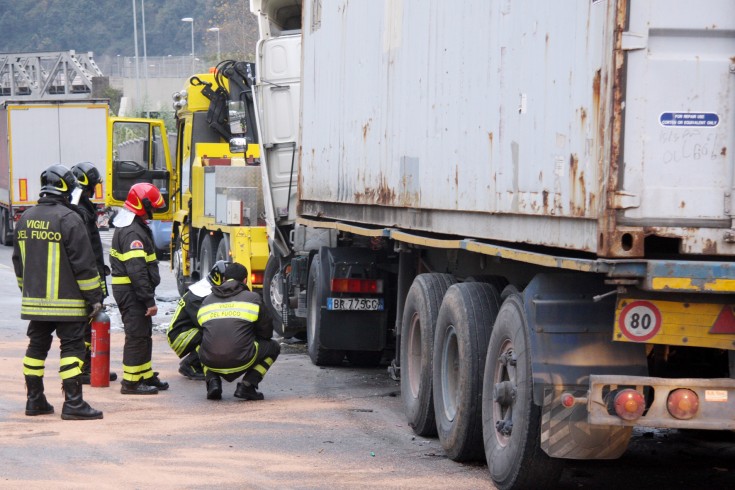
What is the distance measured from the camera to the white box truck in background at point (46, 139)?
101ft

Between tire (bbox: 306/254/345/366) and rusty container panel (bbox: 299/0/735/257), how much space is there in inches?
28.0

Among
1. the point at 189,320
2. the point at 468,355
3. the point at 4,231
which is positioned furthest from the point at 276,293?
the point at 4,231

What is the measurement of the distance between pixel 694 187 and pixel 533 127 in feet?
3.48

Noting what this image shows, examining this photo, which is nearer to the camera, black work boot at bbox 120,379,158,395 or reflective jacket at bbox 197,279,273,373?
reflective jacket at bbox 197,279,273,373

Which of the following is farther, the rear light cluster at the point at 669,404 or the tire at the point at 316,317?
the tire at the point at 316,317

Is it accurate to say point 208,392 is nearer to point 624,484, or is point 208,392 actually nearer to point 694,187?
point 624,484


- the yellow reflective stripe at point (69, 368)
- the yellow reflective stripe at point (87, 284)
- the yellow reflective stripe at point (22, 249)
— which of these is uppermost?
the yellow reflective stripe at point (22, 249)

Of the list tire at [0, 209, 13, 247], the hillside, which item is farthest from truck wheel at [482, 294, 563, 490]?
the hillside

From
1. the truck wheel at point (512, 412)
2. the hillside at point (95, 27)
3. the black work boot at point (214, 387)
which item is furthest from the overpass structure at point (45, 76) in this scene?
the hillside at point (95, 27)

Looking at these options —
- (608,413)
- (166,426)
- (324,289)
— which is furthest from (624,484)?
(324,289)

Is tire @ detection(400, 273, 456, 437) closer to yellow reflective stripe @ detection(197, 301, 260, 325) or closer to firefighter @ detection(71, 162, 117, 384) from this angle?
yellow reflective stripe @ detection(197, 301, 260, 325)

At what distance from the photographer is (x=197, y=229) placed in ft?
56.2

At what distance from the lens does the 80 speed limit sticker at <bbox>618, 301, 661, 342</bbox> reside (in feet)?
19.9

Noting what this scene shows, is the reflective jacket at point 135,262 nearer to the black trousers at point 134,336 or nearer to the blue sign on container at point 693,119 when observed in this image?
the black trousers at point 134,336
